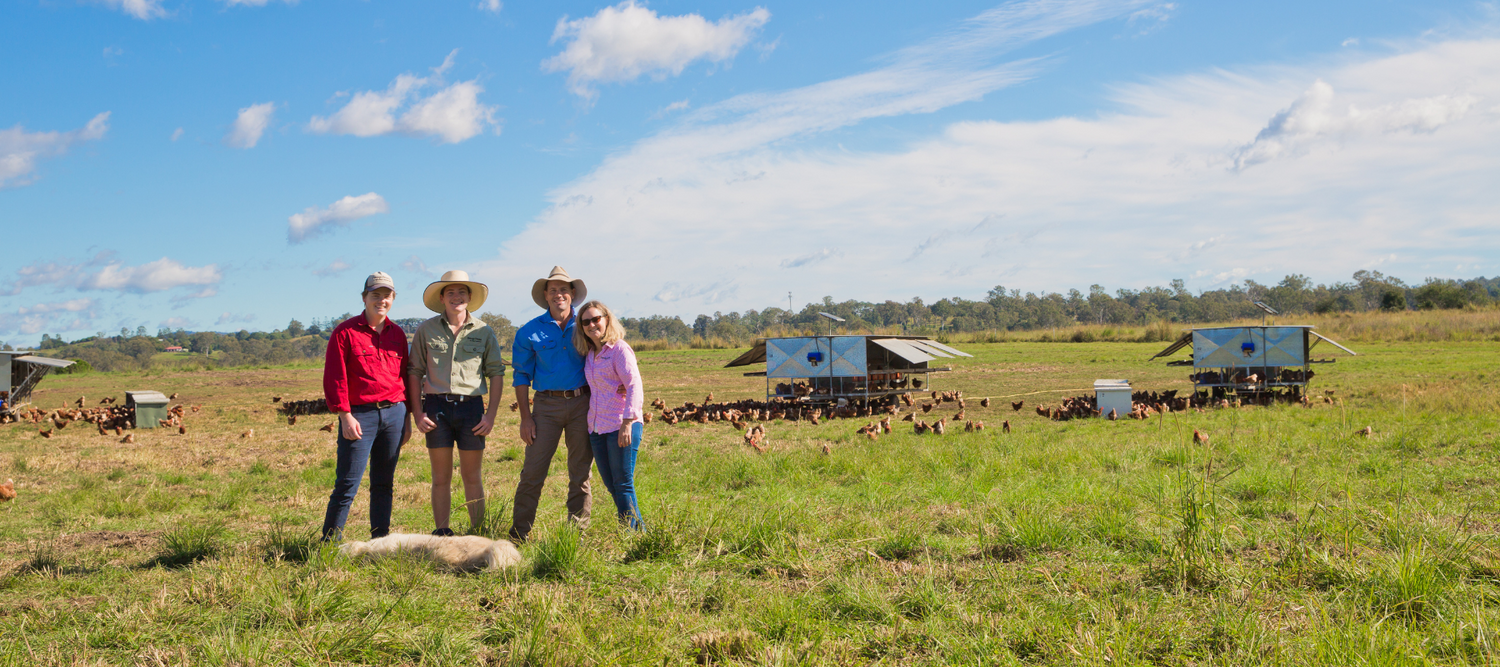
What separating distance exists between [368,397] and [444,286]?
0.93 meters

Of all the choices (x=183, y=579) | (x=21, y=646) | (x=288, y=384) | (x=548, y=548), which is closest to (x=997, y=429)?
(x=548, y=548)

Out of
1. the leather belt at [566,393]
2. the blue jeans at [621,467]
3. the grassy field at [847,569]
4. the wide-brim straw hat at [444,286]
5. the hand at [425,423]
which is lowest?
the grassy field at [847,569]

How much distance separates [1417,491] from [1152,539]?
341 cm

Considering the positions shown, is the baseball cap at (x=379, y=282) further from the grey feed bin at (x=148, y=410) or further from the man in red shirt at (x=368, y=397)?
the grey feed bin at (x=148, y=410)

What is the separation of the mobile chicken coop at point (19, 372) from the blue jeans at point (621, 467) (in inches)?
687

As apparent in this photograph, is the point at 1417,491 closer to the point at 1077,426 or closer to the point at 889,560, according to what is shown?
the point at 889,560

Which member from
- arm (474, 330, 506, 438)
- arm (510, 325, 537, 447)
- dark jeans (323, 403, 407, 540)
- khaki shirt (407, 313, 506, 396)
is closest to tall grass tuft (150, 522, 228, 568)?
dark jeans (323, 403, 407, 540)

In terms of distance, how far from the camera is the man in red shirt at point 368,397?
16.9 feet

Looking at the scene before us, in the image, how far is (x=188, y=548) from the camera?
525cm

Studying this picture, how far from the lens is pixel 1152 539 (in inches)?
192

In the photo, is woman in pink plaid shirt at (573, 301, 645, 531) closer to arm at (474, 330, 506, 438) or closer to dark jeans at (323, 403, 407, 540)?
arm at (474, 330, 506, 438)

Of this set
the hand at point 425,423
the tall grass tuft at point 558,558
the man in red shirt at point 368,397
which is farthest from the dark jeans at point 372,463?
the tall grass tuft at point 558,558

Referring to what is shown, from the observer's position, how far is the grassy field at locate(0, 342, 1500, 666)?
3.43m

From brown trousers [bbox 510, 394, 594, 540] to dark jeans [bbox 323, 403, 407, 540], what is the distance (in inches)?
34.0
